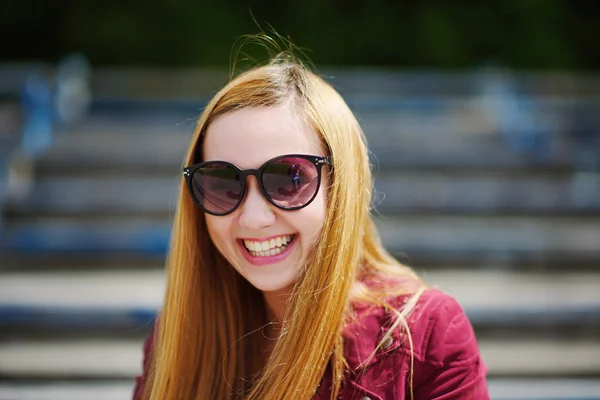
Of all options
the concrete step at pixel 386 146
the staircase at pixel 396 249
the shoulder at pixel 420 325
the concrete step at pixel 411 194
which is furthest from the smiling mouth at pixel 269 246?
the concrete step at pixel 386 146

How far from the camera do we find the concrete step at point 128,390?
3332 millimetres

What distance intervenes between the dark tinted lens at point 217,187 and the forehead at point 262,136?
0.03 metres

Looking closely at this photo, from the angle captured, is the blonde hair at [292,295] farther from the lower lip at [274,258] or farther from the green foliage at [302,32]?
the green foliage at [302,32]

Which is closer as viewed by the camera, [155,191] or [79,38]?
[155,191]

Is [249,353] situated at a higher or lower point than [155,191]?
lower

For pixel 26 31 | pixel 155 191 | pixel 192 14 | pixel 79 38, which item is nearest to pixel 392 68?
pixel 192 14

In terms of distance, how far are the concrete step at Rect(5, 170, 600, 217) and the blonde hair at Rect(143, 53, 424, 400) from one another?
3260mm

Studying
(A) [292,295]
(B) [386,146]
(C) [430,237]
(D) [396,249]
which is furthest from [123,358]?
(B) [386,146]

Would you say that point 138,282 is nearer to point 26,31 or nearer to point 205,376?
point 205,376

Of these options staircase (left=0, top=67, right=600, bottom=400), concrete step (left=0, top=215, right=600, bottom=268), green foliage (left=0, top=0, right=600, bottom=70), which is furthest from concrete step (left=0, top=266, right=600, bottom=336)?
green foliage (left=0, top=0, right=600, bottom=70)

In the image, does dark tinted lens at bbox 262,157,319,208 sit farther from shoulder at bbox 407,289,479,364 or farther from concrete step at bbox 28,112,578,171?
concrete step at bbox 28,112,578,171

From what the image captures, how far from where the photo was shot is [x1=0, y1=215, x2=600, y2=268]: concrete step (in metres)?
4.42

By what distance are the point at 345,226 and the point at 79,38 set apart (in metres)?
12.3

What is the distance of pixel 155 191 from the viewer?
5.21 meters
